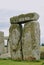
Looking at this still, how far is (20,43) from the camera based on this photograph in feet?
70.1

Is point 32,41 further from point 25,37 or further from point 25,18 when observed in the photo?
point 25,18

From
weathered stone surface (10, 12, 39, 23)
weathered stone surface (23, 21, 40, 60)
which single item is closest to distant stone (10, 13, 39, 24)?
weathered stone surface (10, 12, 39, 23)

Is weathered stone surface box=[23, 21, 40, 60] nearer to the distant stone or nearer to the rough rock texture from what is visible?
the rough rock texture

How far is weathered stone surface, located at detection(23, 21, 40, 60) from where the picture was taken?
2022cm

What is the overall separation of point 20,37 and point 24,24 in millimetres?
1257

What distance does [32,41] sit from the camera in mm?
20328

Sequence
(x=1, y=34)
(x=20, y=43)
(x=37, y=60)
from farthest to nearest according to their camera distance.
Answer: (x=1, y=34) < (x=20, y=43) < (x=37, y=60)

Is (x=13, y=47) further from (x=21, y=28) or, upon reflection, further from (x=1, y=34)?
(x=1, y=34)

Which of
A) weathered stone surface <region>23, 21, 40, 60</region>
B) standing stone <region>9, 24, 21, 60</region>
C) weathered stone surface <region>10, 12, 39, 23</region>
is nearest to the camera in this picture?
weathered stone surface <region>23, 21, 40, 60</region>

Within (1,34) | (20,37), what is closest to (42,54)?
(20,37)

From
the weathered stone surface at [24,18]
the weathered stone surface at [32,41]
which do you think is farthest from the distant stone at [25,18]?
the weathered stone surface at [32,41]

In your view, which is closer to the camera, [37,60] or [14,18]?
[37,60]

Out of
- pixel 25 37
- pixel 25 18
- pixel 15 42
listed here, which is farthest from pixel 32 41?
pixel 25 18

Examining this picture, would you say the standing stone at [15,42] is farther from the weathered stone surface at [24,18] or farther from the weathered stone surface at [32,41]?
the weathered stone surface at [32,41]
